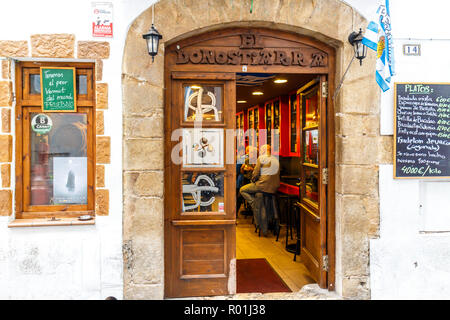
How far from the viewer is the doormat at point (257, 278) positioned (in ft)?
12.0

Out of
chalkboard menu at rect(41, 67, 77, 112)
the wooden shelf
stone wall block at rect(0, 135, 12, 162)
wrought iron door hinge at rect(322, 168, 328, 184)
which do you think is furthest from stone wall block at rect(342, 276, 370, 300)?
stone wall block at rect(0, 135, 12, 162)

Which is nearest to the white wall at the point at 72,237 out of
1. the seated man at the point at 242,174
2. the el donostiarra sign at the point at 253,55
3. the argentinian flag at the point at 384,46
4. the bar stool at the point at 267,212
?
the el donostiarra sign at the point at 253,55

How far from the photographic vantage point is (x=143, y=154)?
123 inches

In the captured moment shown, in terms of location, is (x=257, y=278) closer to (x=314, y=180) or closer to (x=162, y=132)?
(x=314, y=180)

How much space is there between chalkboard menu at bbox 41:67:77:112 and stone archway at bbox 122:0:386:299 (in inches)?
21.3

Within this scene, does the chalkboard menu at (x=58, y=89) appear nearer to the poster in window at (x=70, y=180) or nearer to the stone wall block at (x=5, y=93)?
the stone wall block at (x=5, y=93)

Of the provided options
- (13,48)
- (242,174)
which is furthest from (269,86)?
(13,48)

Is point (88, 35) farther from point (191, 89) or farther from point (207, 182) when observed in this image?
point (207, 182)

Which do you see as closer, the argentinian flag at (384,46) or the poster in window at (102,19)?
the argentinian flag at (384,46)

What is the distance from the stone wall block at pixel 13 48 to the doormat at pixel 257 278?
316cm

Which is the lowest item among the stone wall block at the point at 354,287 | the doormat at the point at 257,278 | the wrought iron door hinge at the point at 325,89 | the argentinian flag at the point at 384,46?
the doormat at the point at 257,278

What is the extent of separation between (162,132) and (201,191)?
0.72 meters
